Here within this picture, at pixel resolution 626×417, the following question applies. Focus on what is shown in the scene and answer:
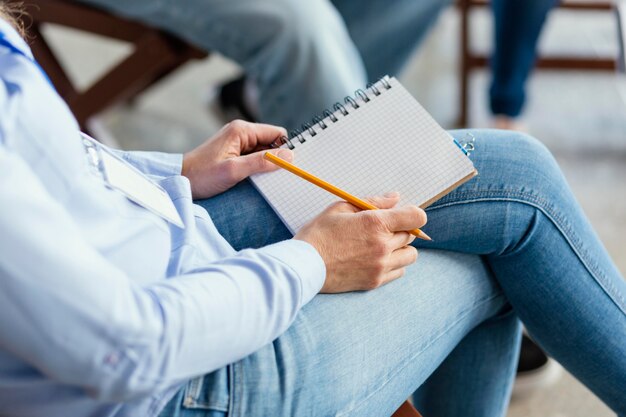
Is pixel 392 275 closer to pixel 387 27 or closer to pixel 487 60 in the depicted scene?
pixel 387 27

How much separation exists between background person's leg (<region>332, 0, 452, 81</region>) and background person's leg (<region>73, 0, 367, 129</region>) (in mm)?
274

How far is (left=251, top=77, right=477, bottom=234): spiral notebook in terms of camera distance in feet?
2.87

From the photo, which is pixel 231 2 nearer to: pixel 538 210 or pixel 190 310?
pixel 538 210

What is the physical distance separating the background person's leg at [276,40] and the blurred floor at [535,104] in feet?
1.53

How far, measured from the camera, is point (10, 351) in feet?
2.00

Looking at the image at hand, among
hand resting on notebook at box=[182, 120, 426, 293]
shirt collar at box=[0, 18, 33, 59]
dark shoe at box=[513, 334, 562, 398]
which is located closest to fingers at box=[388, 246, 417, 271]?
hand resting on notebook at box=[182, 120, 426, 293]

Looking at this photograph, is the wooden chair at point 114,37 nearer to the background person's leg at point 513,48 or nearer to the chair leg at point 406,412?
the background person's leg at point 513,48

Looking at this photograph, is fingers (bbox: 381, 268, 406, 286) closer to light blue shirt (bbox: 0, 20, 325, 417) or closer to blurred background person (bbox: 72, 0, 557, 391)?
light blue shirt (bbox: 0, 20, 325, 417)

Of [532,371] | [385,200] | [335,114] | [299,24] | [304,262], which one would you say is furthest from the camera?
[299,24]

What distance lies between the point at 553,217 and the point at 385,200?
20cm

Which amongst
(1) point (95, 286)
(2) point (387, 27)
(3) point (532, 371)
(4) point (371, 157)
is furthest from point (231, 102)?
(1) point (95, 286)

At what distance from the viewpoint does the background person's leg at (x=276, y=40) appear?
1501 mm

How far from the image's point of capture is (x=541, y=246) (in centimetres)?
89

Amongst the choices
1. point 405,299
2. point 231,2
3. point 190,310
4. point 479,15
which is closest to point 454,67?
point 479,15
